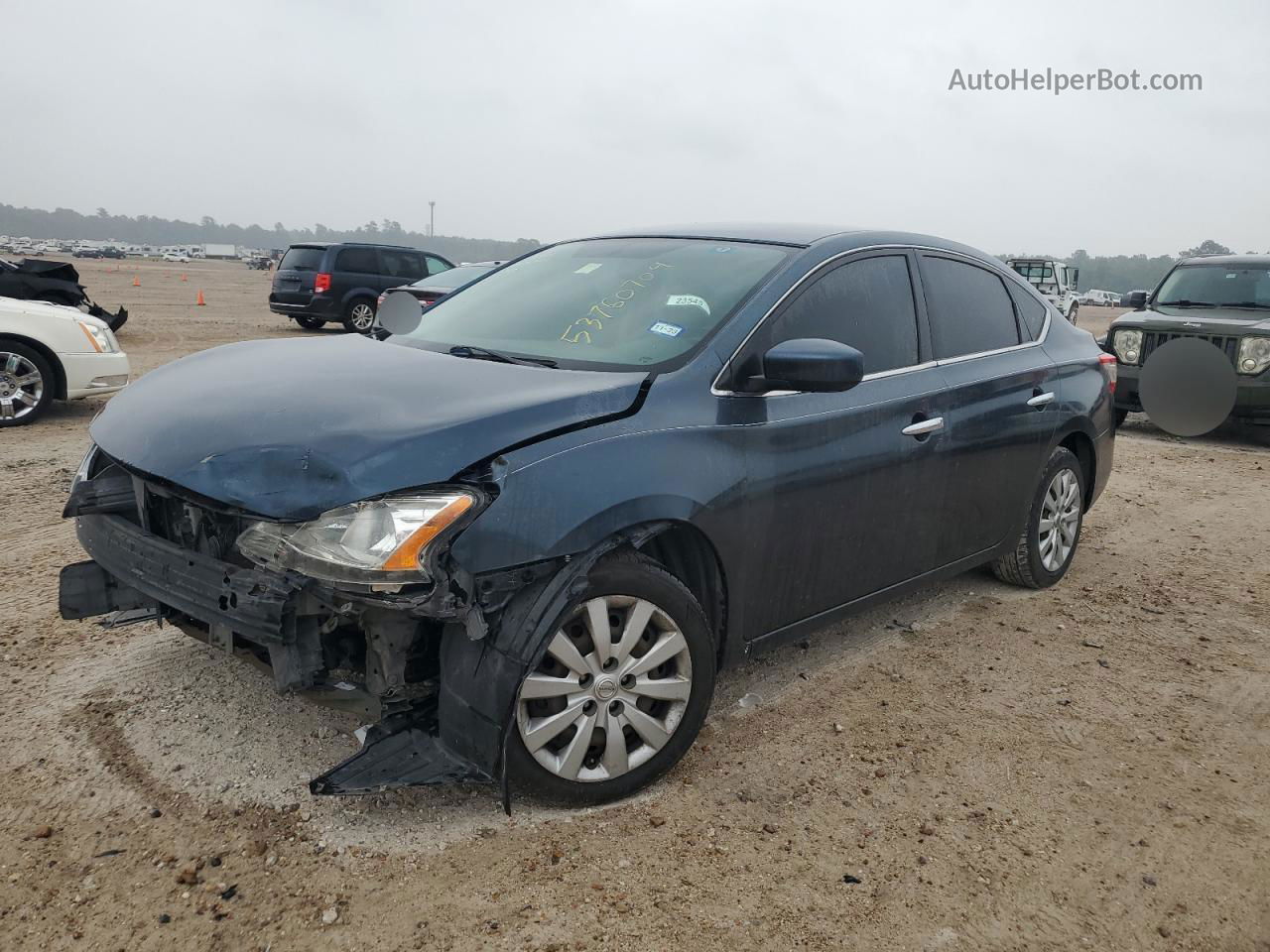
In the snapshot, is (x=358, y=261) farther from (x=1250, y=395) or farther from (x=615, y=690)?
(x=615, y=690)

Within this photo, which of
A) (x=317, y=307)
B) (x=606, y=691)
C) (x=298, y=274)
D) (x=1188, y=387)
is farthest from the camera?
(x=298, y=274)

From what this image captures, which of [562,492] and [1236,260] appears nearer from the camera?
[562,492]

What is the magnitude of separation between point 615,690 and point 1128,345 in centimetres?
899

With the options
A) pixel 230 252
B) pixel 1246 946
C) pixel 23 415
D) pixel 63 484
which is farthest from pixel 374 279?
pixel 230 252

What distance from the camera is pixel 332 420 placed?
8.72ft

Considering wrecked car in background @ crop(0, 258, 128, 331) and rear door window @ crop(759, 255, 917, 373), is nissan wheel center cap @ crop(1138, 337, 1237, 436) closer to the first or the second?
rear door window @ crop(759, 255, 917, 373)

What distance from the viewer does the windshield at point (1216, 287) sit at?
9742 millimetres

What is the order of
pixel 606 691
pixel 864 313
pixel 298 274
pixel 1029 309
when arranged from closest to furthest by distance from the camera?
pixel 606 691 < pixel 864 313 < pixel 1029 309 < pixel 298 274

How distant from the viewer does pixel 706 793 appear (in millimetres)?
2986

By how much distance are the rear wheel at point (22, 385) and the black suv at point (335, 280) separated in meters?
9.15

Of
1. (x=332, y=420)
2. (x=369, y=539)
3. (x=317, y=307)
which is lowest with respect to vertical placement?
(x=317, y=307)

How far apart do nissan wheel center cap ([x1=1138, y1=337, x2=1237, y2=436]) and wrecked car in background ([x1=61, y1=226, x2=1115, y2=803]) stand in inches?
261

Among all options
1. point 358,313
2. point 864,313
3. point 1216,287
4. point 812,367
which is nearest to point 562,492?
point 812,367

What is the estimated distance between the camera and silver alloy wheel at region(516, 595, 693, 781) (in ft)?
8.80
